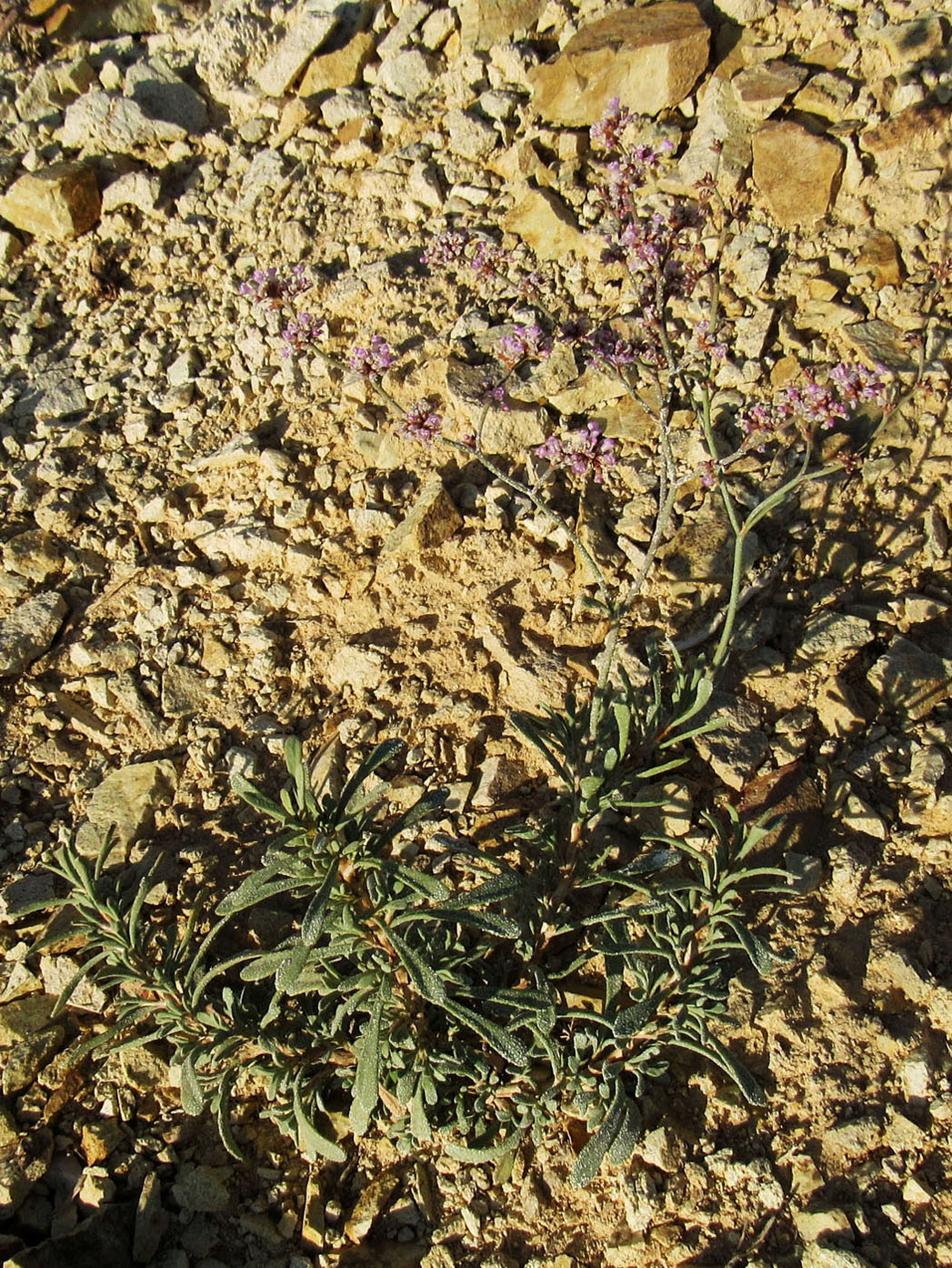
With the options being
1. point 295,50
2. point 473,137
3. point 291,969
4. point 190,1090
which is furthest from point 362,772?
point 295,50

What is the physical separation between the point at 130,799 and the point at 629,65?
3.84m

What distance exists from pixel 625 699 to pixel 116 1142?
6.98ft

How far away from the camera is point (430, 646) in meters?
3.77

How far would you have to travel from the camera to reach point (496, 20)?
4961 millimetres

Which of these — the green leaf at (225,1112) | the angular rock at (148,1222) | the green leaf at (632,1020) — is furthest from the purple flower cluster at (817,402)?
the angular rock at (148,1222)

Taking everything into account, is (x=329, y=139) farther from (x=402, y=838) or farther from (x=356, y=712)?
(x=402, y=838)

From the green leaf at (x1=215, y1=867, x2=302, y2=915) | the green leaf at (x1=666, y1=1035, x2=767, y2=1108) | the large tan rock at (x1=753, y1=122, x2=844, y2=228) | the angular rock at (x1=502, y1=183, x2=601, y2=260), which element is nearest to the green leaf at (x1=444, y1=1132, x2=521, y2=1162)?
the green leaf at (x1=666, y1=1035, x2=767, y2=1108)

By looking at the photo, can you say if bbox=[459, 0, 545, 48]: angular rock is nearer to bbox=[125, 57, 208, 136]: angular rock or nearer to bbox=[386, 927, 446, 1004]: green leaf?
bbox=[125, 57, 208, 136]: angular rock

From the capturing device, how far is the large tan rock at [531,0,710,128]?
4.45 m

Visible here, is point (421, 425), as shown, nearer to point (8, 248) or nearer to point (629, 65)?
point (629, 65)

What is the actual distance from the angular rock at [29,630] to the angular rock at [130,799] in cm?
66

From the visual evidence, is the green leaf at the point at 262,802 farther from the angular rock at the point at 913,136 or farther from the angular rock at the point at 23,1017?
the angular rock at the point at 913,136

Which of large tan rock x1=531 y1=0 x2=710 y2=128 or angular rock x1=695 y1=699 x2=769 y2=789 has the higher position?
large tan rock x1=531 y1=0 x2=710 y2=128

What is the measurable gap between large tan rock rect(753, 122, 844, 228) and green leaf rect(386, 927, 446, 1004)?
3.44 m
